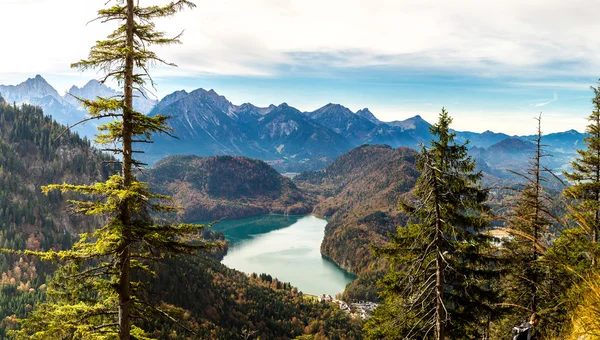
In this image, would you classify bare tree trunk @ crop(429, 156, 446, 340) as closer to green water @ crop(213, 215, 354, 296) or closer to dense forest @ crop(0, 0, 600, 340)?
dense forest @ crop(0, 0, 600, 340)

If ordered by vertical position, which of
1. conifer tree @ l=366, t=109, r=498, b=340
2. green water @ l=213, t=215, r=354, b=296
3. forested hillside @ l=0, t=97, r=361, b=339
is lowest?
green water @ l=213, t=215, r=354, b=296

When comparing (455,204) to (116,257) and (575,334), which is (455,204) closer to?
(575,334)

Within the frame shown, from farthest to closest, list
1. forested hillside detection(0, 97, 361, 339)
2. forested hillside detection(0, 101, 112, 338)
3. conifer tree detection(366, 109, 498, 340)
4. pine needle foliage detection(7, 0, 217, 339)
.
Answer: forested hillside detection(0, 101, 112, 338)
forested hillside detection(0, 97, 361, 339)
conifer tree detection(366, 109, 498, 340)
pine needle foliage detection(7, 0, 217, 339)

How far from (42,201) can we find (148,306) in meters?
192

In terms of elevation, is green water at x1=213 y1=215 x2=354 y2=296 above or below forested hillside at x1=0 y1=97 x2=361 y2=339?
below

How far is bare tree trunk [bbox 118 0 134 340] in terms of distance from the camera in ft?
31.5

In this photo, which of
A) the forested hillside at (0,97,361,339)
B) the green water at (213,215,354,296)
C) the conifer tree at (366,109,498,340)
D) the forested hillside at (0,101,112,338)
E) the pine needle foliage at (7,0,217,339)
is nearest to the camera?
the pine needle foliage at (7,0,217,339)

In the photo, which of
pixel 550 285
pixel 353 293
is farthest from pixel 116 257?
pixel 353 293

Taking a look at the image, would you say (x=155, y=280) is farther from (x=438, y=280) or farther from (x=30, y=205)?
(x=30, y=205)

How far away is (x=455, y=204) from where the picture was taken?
1228cm

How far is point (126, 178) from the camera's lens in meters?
9.84

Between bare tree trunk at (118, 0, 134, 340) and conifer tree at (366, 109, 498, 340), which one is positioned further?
conifer tree at (366, 109, 498, 340)

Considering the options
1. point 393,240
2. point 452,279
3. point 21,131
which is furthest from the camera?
point 21,131

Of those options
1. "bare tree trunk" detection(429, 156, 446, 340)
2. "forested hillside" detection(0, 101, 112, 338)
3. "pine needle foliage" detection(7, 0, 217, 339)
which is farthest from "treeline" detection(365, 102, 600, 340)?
"forested hillside" detection(0, 101, 112, 338)
